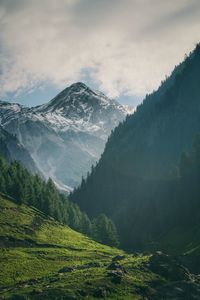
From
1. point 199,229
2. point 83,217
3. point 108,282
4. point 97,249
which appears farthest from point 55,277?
point 83,217

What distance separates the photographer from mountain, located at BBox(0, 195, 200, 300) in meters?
87.8

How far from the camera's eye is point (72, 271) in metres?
104

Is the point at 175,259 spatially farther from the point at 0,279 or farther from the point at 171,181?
the point at 171,181

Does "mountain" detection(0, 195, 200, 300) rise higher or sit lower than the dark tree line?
lower

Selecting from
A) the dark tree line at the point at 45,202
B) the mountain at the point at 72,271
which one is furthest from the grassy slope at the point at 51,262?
the dark tree line at the point at 45,202

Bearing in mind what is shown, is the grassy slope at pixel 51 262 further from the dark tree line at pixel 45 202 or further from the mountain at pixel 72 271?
the dark tree line at pixel 45 202

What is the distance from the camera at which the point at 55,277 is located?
97625 millimetres

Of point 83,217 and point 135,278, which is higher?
point 83,217

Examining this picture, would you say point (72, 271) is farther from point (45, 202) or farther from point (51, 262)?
point (45, 202)

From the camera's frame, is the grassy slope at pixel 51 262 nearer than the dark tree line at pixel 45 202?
Yes

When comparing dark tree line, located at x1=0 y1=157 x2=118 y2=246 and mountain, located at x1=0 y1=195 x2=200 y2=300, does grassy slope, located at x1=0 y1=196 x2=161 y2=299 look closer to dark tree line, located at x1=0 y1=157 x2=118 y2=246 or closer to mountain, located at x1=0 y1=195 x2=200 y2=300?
mountain, located at x1=0 y1=195 x2=200 y2=300

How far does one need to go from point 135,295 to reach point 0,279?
96.5 ft

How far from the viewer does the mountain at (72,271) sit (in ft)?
288

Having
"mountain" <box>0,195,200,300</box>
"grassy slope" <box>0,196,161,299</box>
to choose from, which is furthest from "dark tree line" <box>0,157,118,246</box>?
"mountain" <box>0,195,200,300</box>
